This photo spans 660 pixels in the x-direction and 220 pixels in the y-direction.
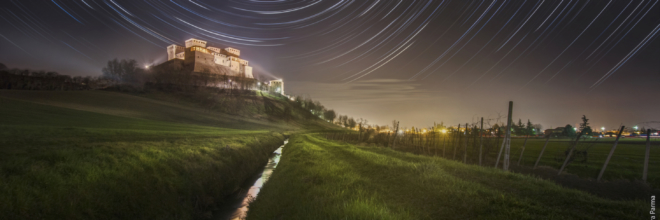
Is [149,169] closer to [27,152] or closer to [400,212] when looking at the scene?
[27,152]

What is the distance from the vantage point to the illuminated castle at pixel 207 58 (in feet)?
477

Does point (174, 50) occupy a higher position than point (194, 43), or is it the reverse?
point (194, 43)

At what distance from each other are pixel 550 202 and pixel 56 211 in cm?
1397

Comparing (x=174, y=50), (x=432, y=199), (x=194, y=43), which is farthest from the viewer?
(x=194, y=43)

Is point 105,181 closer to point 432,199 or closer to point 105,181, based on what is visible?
point 105,181

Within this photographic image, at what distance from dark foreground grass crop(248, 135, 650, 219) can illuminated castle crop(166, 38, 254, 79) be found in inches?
5919

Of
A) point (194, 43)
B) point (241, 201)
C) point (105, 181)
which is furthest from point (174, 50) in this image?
point (105, 181)

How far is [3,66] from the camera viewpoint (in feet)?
295

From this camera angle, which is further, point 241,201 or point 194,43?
point 194,43

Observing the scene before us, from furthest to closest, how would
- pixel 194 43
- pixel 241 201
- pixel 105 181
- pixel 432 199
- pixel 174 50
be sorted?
1. pixel 194 43
2. pixel 174 50
3. pixel 241 201
4. pixel 105 181
5. pixel 432 199

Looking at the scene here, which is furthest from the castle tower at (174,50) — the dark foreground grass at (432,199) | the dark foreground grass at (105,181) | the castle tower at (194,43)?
the dark foreground grass at (432,199)

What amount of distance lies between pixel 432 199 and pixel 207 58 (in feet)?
526

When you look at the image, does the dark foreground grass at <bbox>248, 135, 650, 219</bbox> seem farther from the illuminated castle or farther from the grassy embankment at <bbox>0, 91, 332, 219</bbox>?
the illuminated castle

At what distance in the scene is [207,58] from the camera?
149m
